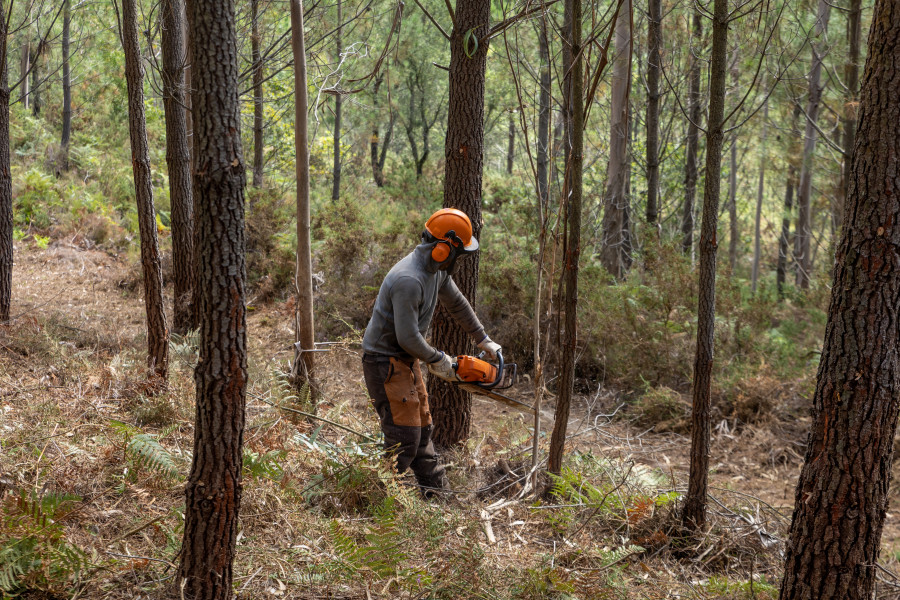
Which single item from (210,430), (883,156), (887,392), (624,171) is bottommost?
(210,430)

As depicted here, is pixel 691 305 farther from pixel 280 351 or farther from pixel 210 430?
pixel 210 430

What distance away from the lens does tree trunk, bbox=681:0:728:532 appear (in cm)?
393

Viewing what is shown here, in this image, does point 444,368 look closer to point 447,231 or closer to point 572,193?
point 447,231

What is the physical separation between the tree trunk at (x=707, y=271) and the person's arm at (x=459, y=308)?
1.68 meters

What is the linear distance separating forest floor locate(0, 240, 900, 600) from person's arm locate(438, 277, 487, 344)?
116 cm

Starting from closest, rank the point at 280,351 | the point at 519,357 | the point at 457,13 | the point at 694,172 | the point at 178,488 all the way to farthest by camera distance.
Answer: the point at 178,488 < the point at 457,13 < the point at 280,351 < the point at 519,357 < the point at 694,172

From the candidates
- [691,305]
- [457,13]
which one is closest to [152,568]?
[457,13]

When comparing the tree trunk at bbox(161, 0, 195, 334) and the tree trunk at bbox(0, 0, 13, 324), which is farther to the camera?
the tree trunk at bbox(161, 0, 195, 334)

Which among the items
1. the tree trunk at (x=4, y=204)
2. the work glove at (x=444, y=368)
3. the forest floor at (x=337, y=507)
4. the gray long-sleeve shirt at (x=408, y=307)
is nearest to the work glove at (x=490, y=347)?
the work glove at (x=444, y=368)

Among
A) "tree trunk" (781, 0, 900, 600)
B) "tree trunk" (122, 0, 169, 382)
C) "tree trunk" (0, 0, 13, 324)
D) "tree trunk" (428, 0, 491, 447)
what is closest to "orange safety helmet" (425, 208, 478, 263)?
"tree trunk" (428, 0, 491, 447)

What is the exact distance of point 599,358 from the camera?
875 cm

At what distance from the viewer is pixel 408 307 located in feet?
14.7

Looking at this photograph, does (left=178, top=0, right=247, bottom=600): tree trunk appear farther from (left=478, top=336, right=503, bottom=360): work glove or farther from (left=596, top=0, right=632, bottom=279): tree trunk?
(left=596, top=0, right=632, bottom=279): tree trunk

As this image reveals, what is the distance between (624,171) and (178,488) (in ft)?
29.9
